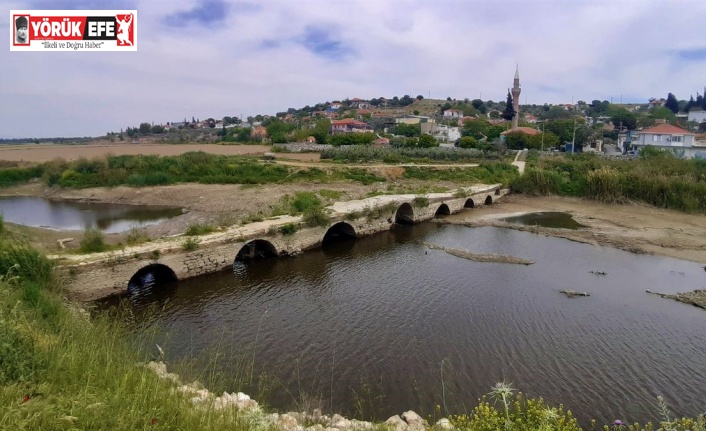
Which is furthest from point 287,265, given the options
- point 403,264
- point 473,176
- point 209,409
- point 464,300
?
point 473,176

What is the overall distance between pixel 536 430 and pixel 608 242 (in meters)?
22.4

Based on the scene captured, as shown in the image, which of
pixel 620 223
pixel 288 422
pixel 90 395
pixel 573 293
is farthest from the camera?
pixel 620 223

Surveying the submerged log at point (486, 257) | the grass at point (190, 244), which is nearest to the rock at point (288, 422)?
the grass at point (190, 244)

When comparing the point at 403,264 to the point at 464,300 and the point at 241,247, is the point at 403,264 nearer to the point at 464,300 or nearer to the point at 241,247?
the point at 464,300

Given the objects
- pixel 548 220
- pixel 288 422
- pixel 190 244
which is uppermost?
pixel 190 244

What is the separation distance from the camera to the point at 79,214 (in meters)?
33.2

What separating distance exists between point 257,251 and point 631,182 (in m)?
32.4

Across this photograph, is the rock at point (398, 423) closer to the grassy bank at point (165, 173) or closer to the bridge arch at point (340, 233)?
the bridge arch at point (340, 233)

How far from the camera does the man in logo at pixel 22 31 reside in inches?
625

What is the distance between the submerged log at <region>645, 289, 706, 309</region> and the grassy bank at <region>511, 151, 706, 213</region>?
66.6 ft

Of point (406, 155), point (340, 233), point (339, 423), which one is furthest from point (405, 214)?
point (406, 155)

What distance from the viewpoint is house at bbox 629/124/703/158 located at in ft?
163

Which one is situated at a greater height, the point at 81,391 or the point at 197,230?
the point at 81,391

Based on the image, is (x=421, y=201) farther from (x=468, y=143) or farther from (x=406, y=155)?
(x=468, y=143)
